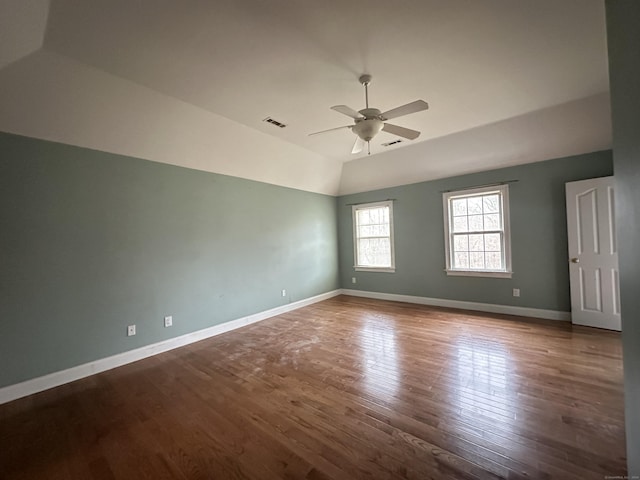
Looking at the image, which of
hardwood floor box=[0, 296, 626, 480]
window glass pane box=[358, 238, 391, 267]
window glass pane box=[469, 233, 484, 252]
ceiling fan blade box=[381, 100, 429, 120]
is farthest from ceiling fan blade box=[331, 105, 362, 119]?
window glass pane box=[358, 238, 391, 267]

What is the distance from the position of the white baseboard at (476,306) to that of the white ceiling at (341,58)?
2.36 m

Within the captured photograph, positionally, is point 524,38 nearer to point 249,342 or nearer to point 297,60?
point 297,60

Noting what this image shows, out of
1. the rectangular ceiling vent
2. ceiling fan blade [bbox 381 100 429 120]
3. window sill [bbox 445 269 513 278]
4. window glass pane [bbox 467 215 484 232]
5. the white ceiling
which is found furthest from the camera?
window glass pane [bbox 467 215 484 232]

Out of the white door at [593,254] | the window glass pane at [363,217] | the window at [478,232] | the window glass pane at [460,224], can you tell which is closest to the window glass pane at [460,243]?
the window at [478,232]

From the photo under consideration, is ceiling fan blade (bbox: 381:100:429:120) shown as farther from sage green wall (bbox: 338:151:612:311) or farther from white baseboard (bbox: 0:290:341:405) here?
white baseboard (bbox: 0:290:341:405)

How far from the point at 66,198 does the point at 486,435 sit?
410cm

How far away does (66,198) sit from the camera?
2605mm

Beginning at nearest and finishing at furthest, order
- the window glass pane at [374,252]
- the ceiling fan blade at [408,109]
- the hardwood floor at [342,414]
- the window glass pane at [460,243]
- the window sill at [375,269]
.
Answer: the hardwood floor at [342,414]
the ceiling fan blade at [408,109]
the window glass pane at [460,243]
the window sill at [375,269]
the window glass pane at [374,252]

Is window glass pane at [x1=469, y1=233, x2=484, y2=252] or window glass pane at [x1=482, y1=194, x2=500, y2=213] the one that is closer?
window glass pane at [x1=482, y1=194, x2=500, y2=213]

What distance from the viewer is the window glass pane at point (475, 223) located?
4449 millimetres

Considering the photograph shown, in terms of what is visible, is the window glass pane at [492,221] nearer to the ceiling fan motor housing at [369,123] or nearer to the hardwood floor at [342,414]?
the hardwood floor at [342,414]

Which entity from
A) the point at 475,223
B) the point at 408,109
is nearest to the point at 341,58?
the point at 408,109

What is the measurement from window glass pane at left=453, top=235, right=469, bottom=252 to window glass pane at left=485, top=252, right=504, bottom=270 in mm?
345

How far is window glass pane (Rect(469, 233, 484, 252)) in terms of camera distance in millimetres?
4453
